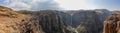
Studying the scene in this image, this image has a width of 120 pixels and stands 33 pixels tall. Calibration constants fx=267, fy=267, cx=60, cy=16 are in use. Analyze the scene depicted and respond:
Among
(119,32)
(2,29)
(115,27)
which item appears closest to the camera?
(2,29)

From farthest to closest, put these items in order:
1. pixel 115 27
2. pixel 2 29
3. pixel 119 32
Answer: pixel 115 27
pixel 119 32
pixel 2 29

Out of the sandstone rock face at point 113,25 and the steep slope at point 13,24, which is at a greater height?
the steep slope at point 13,24

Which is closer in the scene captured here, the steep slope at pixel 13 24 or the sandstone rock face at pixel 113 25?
the steep slope at pixel 13 24

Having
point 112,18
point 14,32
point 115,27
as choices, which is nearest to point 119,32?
point 115,27

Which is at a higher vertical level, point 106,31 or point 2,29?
point 2,29

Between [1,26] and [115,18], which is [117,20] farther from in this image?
[1,26]

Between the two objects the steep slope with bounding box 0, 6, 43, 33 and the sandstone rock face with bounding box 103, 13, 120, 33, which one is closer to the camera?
the steep slope with bounding box 0, 6, 43, 33

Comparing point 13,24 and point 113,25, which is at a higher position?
point 13,24

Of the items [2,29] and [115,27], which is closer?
[2,29]

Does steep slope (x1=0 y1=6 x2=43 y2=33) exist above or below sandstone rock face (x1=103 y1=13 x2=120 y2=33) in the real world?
above

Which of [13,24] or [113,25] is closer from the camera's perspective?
[13,24]
